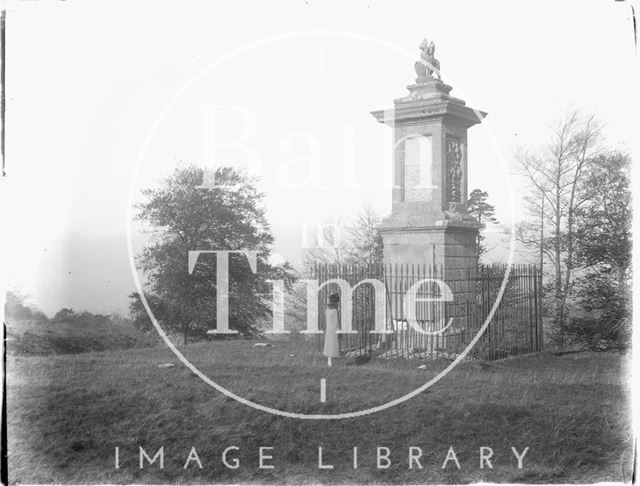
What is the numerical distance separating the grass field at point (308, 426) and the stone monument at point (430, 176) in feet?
9.11

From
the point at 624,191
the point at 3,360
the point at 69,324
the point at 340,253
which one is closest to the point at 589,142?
the point at 624,191

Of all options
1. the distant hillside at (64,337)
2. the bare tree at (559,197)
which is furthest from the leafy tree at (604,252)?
the distant hillside at (64,337)

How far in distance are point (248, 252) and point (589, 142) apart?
29.9 ft

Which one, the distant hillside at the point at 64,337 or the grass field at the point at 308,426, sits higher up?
the distant hillside at the point at 64,337

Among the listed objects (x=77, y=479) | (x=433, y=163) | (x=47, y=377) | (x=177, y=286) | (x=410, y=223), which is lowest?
(x=77, y=479)

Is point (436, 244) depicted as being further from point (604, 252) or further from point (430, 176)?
point (604, 252)

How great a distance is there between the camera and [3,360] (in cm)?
849

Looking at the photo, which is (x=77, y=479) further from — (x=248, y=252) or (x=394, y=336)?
(x=248, y=252)

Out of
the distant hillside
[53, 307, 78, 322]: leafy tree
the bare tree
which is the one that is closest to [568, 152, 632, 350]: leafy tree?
the bare tree

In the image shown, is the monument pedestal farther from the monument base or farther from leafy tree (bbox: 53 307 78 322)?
leafy tree (bbox: 53 307 78 322)

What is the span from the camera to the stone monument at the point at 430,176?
12.3 m

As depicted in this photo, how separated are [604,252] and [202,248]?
33.9 feet

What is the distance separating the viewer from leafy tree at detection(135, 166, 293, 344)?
59.6 feet

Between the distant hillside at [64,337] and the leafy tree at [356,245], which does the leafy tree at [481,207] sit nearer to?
the leafy tree at [356,245]
